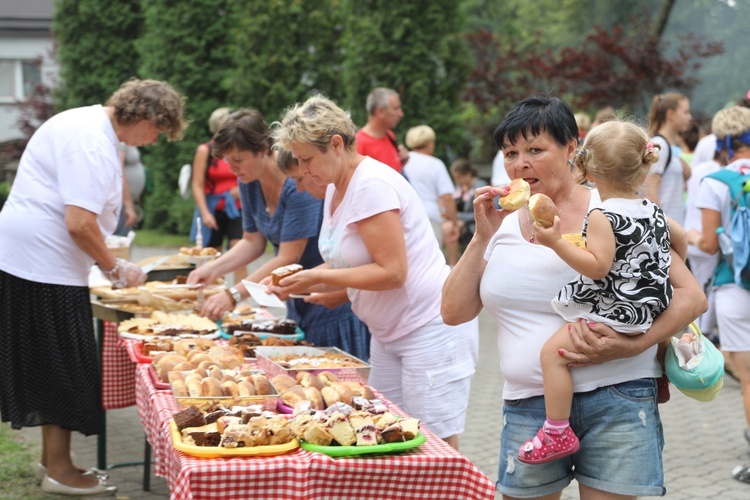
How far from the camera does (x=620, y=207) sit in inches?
102

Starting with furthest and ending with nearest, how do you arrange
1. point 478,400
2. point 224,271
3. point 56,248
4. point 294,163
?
point 478,400 < point 224,271 < point 56,248 < point 294,163

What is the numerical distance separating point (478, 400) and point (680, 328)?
4599mm

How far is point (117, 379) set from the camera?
5.11 m

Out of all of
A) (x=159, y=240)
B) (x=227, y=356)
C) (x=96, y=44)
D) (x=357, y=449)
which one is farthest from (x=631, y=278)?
(x=96, y=44)

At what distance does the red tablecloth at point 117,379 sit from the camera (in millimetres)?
5059

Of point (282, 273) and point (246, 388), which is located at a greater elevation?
point (282, 273)

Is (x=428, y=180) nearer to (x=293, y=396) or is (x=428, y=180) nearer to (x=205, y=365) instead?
(x=205, y=365)

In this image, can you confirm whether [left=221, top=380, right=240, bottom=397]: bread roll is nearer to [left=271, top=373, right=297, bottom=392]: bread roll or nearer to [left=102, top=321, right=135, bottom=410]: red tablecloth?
[left=271, top=373, right=297, bottom=392]: bread roll

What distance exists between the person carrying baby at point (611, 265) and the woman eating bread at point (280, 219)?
6.36ft

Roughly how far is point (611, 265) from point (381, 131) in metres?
5.90

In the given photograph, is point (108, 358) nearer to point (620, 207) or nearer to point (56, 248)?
point (56, 248)

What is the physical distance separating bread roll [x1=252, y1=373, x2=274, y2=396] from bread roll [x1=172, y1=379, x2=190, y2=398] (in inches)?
9.1

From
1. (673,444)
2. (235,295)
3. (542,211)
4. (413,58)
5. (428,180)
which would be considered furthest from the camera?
(413,58)

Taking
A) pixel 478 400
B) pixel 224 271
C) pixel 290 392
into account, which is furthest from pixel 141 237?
pixel 290 392
